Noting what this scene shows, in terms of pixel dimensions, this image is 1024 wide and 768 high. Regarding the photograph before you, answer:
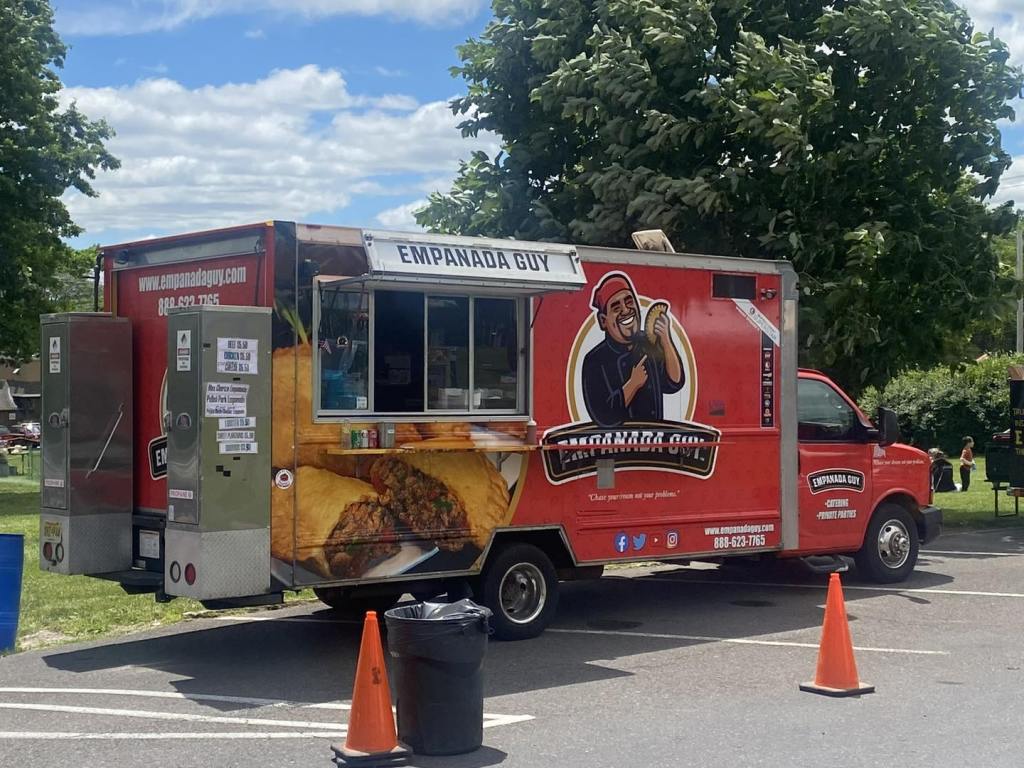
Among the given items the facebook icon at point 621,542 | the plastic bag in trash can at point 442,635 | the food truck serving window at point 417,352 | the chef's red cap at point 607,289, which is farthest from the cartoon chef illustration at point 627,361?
the plastic bag in trash can at point 442,635

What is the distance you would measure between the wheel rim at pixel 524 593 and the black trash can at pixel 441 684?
3.24 m

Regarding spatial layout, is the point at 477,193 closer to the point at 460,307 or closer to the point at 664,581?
the point at 664,581

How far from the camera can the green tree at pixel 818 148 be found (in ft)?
56.8

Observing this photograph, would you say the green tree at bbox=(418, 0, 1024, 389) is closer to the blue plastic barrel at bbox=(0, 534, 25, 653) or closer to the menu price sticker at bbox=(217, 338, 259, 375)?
the menu price sticker at bbox=(217, 338, 259, 375)

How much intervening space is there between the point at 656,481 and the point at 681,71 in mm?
8715

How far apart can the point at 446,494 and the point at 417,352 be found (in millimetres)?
1058

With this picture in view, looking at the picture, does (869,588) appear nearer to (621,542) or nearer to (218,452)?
(621,542)

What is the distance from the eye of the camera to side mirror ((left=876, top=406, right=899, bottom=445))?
42.0 ft

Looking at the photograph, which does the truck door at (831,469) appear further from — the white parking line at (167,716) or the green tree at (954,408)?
the green tree at (954,408)

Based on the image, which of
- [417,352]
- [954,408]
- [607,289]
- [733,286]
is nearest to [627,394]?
[607,289]

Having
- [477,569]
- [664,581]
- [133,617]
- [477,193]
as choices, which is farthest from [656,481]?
[477,193]

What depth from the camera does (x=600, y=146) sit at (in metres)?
19.4

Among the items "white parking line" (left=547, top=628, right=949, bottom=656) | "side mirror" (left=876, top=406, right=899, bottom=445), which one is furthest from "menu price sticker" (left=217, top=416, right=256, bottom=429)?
"side mirror" (left=876, top=406, right=899, bottom=445)

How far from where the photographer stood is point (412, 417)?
9695mm
